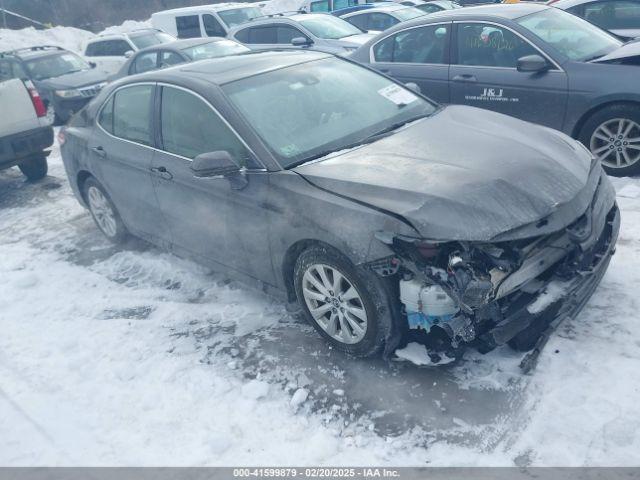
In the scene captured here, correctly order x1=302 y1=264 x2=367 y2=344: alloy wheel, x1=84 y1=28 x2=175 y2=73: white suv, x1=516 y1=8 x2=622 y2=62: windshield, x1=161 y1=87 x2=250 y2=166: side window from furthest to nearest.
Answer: x1=84 y1=28 x2=175 y2=73: white suv, x1=516 y1=8 x2=622 y2=62: windshield, x1=161 y1=87 x2=250 y2=166: side window, x1=302 y1=264 x2=367 y2=344: alloy wheel

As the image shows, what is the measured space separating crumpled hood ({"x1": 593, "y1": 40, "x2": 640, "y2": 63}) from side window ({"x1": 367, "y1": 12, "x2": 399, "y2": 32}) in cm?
806

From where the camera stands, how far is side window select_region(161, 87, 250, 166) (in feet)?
13.4

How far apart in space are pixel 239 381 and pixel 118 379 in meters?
0.87

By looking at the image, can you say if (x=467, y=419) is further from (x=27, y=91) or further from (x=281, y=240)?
(x=27, y=91)

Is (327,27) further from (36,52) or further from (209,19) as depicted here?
(36,52)

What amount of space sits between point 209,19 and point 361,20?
406 centimetres

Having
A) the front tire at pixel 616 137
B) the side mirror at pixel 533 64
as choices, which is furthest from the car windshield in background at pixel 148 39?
the front tire at pixel 616 137

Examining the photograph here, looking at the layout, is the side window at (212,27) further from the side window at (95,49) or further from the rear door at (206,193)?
the rear door at (206,193)

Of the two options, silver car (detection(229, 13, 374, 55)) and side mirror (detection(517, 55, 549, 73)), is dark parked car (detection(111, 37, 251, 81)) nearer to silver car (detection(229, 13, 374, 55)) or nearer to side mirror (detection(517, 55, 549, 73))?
silver car (detection(229, 13, 374, 55))

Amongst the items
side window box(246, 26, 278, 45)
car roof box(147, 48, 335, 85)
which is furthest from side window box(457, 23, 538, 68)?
side window box(246, 26, 278, 45)

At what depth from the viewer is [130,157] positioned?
506 centimetres

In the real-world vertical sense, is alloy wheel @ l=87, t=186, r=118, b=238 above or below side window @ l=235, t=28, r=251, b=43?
below

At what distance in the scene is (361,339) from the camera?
3689 mm

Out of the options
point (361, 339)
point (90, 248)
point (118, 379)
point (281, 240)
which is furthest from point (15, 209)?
point (361, 339)
